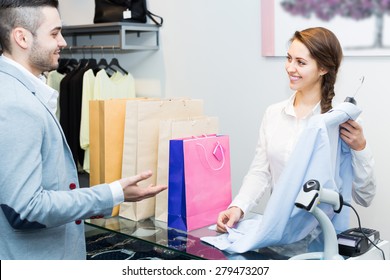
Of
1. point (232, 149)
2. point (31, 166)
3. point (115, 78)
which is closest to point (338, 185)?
point (31, 166)

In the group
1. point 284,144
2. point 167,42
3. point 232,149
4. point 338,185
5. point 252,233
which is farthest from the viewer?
point 167,42

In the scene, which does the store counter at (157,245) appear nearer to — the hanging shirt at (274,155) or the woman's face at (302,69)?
the hanging shirt at (274,155)

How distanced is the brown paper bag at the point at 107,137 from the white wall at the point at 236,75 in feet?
3.34

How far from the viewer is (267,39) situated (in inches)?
104

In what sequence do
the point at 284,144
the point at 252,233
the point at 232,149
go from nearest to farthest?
the point at 252,233 → the point at 284,144 → the point at 232,149

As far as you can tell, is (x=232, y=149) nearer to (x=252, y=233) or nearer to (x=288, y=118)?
(x=288, y=118)

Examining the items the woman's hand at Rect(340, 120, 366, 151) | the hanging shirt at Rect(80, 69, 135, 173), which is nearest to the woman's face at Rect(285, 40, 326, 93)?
the woman's hand at Rect(340, 120, 366, 151)

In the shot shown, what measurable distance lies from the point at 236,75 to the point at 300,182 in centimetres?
151

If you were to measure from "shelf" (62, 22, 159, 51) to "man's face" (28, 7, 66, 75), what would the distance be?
168 cm

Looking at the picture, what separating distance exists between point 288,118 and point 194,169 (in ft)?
1.43

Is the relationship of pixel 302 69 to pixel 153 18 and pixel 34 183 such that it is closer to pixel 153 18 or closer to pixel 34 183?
pixel 34 183

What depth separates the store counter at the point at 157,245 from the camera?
1.51m

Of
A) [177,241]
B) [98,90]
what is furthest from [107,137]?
[98,90]

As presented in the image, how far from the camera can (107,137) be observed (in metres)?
1.94
